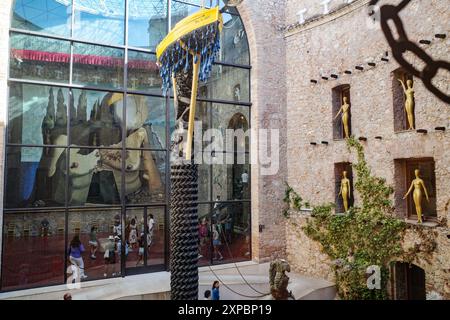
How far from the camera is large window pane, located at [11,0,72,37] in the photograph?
886cm

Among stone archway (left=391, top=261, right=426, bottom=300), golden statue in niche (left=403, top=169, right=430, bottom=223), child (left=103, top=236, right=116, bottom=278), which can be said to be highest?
golden statue in niche (left=403, top=169, right=430, bottom=223)

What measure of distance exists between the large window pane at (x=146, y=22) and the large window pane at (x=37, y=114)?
8.38ft

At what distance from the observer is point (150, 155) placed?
10336 millimetres

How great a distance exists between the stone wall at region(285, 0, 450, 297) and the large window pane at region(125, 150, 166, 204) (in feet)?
13.7

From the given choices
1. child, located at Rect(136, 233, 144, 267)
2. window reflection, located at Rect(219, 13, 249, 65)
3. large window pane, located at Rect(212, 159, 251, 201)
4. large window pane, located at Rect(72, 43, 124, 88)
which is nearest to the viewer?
large window pane, located at Rect(72, 43, 124, 88)

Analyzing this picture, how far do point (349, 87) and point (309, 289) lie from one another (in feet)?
19.0

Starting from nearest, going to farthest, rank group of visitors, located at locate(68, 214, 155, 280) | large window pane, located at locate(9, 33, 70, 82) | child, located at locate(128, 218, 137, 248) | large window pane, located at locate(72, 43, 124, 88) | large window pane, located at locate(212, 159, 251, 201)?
large window pane, located at locate(9, 33, 70, 82)
group of visitors, located at locate(68, 214, 155, 280)
large window pane, located at locate(72, 43, 124, 88)
child, located at locate(128, 218, 137, 248)
large window pane, located at locate(212, 159, 251, 201)

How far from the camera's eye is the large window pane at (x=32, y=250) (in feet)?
28.2

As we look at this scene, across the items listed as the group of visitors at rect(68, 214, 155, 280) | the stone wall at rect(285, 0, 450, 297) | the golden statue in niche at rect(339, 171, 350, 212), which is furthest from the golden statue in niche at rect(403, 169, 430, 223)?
the group of visitors at rect(68, 214, 155, 280)

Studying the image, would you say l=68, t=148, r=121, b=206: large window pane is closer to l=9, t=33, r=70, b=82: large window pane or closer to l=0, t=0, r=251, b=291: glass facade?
l=0, t=0, r=251, b=291: glass facade

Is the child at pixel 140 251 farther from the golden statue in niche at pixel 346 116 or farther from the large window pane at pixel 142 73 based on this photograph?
the golden statue in niche at pixel 346 116

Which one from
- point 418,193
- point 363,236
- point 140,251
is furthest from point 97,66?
point 418,193
